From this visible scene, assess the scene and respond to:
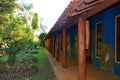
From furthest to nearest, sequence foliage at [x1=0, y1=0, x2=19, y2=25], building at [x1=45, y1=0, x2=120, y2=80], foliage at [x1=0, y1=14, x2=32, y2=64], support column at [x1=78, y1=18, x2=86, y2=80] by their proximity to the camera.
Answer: foliage at [x1=0, y1=0, x2=19, y2=25]
foliage at [x1=0, y1=14, x2=32, y2=64]
support column at [x1=78, y1=18, x2=86, y2=80]
building at [x1=45, y1=0, x2=120, y2=80]

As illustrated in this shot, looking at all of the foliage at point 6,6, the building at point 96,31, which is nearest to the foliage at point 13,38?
the building at point 96,31

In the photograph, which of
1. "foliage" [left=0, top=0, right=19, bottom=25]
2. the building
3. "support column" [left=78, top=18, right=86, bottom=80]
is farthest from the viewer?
"foliage" [left=0, top=0, right=19, bottom=25]

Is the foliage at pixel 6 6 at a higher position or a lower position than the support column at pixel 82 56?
higher

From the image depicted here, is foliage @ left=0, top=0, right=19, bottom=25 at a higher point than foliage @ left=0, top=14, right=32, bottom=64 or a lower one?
higher

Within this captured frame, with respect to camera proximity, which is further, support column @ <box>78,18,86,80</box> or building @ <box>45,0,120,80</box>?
support column @ <box>78,18,86,80</box>

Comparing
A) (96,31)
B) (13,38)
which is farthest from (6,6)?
(96,31)

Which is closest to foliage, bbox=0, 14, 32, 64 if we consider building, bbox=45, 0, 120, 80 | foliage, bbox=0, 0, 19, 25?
building, bbox=45, 0, 120, 80

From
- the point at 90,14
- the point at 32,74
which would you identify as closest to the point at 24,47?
the point at 32,74

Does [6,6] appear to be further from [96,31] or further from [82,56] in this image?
[82,56]

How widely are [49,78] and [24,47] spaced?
285 centimetres

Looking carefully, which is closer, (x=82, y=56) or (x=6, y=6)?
(x=82, y=56)

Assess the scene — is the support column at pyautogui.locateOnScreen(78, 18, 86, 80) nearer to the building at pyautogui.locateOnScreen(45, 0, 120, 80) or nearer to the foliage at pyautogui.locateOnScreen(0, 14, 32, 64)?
the building at pyautogui.locateOnScreen(45, 0, 120, 80)

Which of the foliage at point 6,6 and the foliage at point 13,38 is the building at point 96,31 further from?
the foliage at point 6,6

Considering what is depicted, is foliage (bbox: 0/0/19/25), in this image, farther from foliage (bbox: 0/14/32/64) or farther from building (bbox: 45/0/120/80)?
building (bbox: 45/0/120/80)
